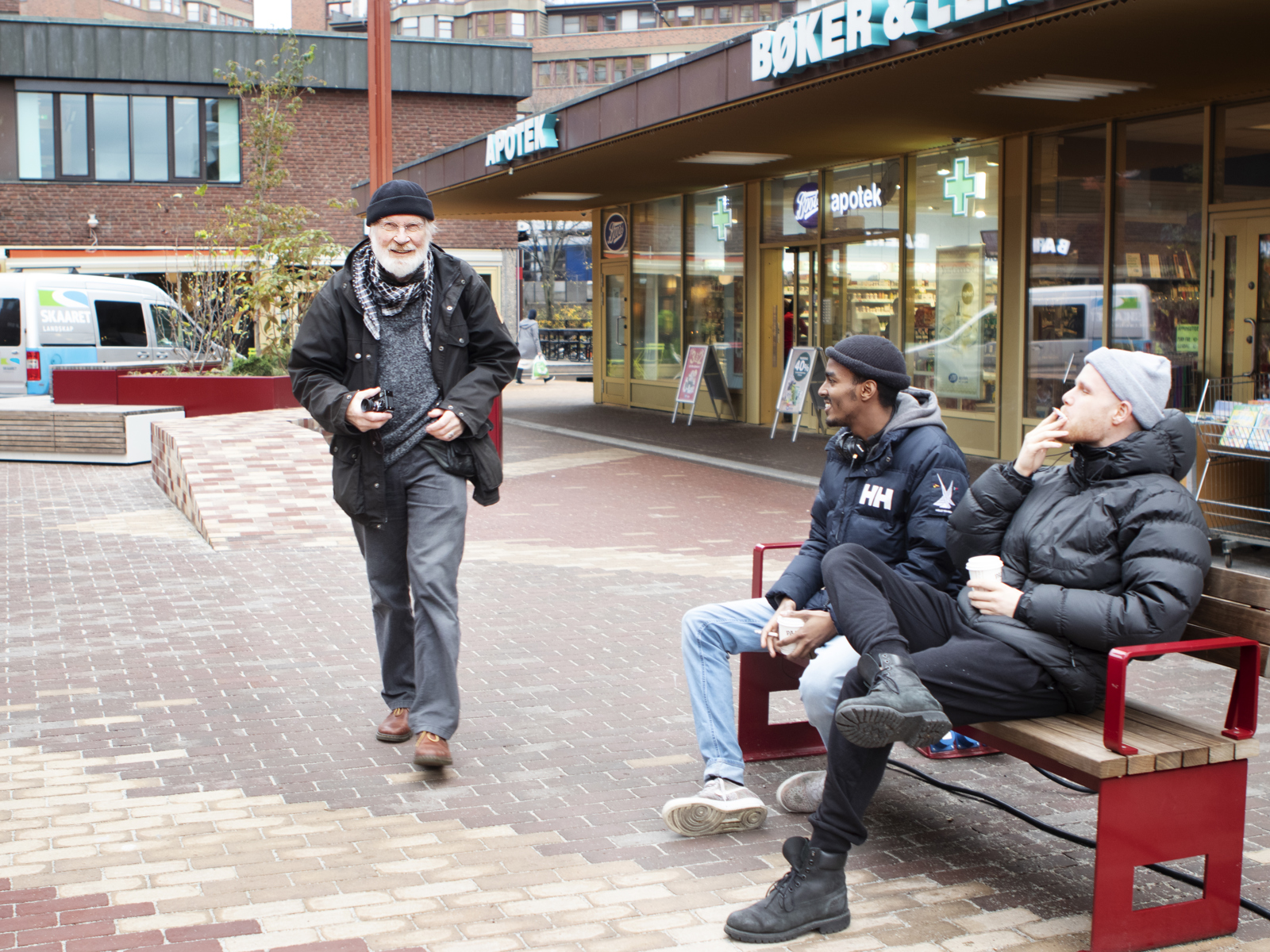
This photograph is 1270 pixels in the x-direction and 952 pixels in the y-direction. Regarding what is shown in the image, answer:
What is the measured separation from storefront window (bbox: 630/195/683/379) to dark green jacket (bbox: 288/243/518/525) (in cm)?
1561

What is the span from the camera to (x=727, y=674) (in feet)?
13.0

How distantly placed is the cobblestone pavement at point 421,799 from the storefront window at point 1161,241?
17.7 ft

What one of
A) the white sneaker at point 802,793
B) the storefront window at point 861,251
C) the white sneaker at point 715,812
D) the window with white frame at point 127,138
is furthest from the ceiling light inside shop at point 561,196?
the white sneaker at point 715,812

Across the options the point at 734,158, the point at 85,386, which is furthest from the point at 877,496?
the point at 85,386

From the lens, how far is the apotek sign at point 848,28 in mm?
8008

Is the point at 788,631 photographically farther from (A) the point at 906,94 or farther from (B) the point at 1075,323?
(B) the point at 1075,323

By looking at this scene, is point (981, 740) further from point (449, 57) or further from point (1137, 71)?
point (449, 57)

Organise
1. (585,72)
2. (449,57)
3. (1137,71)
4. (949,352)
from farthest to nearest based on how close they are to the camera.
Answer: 1. (585,72)
2. (449,57)
3. (949,352)
4. (1137,71)

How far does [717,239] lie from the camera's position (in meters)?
18.9

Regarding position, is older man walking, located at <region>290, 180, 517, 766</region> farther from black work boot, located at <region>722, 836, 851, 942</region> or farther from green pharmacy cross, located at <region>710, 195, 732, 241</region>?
green pharmacy cross, located at <region>710, 195, 732, 241</region>

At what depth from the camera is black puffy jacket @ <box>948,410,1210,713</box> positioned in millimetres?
3146

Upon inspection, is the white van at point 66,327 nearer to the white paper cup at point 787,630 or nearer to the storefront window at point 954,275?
the storefront window at point 954,275

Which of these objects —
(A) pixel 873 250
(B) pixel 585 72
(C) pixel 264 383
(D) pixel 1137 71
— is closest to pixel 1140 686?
(D) pixel 1137 71

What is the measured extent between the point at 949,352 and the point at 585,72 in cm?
8190
